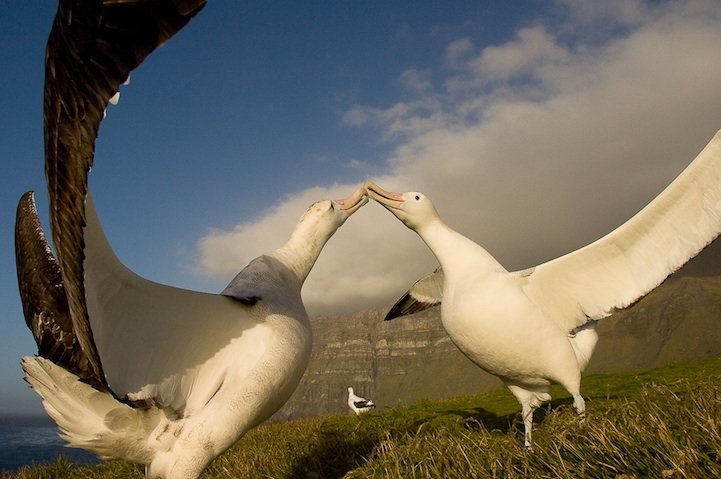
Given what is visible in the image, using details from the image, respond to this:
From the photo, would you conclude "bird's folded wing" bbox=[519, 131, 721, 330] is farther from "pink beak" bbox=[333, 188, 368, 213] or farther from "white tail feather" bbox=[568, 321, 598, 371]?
"pink beak" bbox=[333, 188, 368, 213]

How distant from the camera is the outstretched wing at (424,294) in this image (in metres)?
7.62

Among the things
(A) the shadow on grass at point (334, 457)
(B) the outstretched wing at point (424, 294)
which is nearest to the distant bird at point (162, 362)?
(A) the shadow on grass at point (334, 457)

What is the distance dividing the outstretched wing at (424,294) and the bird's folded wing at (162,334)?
4490 mm

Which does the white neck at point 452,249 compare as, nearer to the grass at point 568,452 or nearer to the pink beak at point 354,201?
the pink beak at point 354,201

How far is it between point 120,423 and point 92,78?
2.37m

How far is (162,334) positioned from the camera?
316 centimetres

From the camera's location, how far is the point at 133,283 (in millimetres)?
2893

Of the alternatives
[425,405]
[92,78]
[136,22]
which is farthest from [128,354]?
[425,405]

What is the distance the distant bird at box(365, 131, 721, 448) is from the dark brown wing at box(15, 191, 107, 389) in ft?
10.7

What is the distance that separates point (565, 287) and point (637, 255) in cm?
74

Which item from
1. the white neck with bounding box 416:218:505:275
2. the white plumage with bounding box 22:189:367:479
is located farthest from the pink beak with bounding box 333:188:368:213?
the white plumage with bounding box 22:189:367:479

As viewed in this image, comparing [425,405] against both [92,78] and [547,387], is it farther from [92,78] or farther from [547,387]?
[92,78]

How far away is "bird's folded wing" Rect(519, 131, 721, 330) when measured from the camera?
4.60 metres

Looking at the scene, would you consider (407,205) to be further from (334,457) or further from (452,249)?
(334,457)
